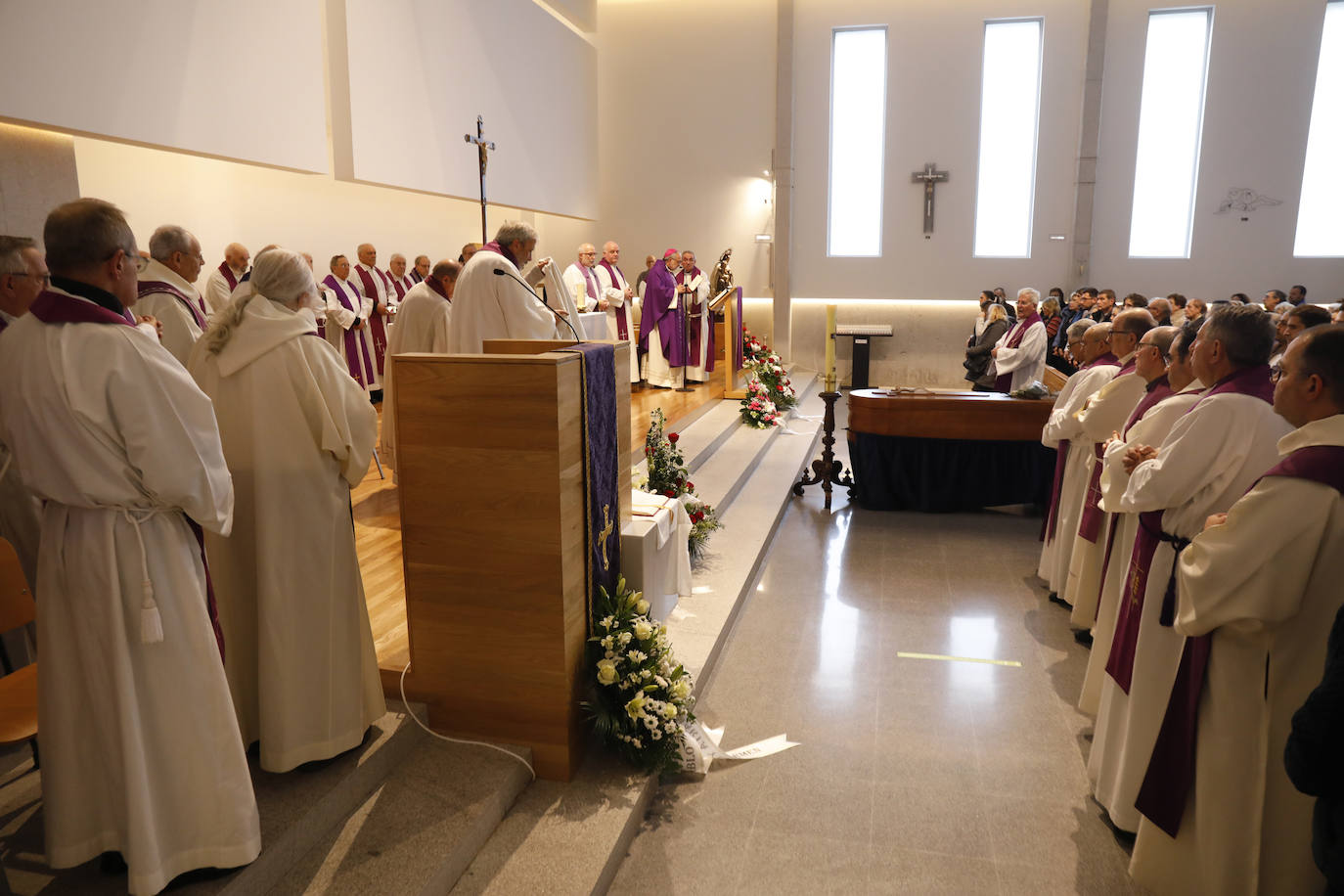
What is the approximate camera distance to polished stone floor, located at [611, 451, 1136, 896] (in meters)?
3.12

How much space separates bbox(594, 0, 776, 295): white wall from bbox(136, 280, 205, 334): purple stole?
39.6 ft

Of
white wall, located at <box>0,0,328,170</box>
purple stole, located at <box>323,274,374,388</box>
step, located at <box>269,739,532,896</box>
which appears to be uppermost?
white wall, located at <box>0,0,328,170</box>

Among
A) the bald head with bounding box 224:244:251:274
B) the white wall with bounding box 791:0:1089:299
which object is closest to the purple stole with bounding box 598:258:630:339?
the white wall with bounding box 791:0:1089:299

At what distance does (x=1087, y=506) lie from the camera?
492 cm

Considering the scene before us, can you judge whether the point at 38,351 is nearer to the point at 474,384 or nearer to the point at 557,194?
the point at 474,384

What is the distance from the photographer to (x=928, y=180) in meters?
14.3

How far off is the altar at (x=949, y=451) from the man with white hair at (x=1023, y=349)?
69 centimetres

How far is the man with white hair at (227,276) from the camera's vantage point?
7750 mm

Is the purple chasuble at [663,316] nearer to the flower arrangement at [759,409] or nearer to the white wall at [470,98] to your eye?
the flower arrangement at [759,409]

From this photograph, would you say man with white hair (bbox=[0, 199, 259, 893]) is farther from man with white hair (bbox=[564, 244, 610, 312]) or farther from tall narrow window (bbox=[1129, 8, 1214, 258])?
tall narrow window (bbox=[1129, 8, 1214, 258])

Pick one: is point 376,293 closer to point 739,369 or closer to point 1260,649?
point 739,369

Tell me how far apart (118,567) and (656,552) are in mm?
2422

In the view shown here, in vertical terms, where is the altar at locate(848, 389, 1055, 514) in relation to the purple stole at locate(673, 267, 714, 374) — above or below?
below

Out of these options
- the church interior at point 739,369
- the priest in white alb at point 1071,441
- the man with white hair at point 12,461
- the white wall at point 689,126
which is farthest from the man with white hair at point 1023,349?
the white wall at point 689,126
